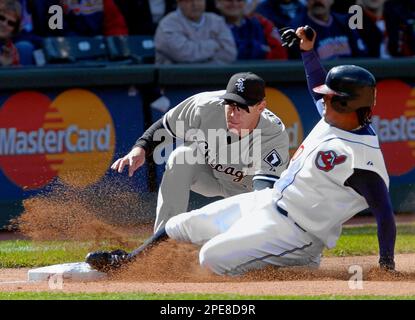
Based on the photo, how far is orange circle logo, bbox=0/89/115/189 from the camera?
32.4 feet

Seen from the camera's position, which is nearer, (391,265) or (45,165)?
(391,265)

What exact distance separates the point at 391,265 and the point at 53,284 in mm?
2097

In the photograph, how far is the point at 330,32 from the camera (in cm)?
1190

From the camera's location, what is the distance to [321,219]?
6141 millimetres

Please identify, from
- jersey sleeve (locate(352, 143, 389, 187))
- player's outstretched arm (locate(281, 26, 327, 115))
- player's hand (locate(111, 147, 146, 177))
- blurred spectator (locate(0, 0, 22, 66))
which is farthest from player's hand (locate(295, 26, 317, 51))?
blurred spectator (locate(0, 0, 22, 66))

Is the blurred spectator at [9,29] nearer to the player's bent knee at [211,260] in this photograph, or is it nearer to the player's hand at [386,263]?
the player's bent knee at [211,260]

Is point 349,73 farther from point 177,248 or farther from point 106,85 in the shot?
point 106,85

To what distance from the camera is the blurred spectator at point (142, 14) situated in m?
11.5

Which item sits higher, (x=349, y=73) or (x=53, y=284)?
(x=349, y=73)

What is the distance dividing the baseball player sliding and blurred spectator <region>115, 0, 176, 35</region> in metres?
5.41

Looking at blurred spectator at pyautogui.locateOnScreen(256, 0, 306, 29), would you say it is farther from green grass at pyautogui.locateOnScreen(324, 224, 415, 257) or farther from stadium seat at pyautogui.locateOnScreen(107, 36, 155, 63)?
green grass at pyautogui.locateOnScreen(324, 224, 415, 257)

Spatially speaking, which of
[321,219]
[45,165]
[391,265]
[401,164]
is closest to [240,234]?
[321,219]

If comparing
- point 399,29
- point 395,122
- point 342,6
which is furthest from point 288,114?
point 399,29

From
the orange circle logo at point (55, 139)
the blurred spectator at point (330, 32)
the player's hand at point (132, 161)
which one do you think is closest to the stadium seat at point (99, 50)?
the orange circle logo at point (55, 139)
